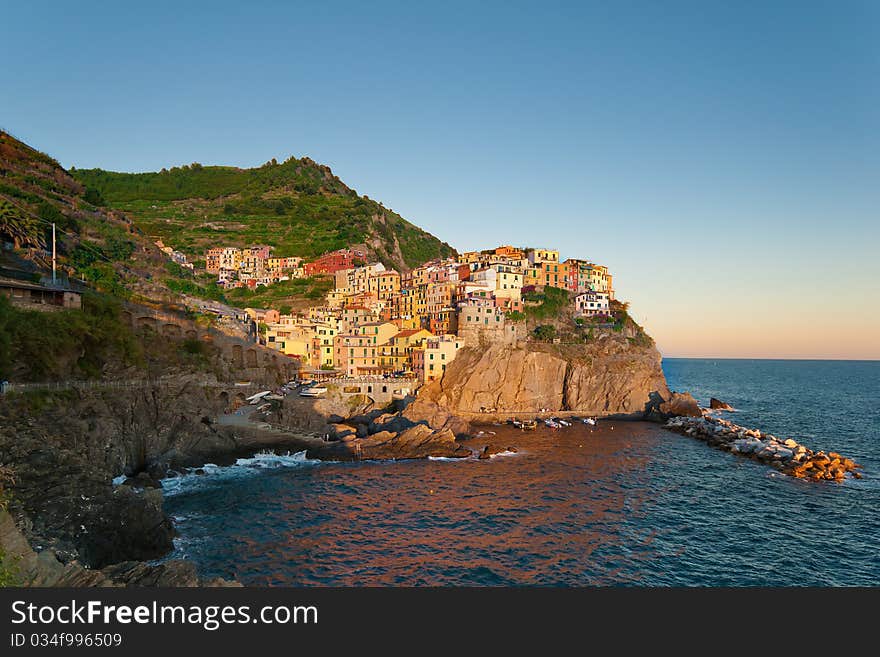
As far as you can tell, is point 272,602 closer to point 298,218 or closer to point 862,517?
point 862,517

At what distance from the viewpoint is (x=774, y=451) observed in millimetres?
48438

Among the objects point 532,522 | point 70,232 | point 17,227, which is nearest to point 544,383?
point 532,522

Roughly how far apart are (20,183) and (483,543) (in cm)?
7779

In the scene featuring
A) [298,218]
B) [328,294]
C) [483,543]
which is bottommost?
[483,543]

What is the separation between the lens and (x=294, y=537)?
29047mm

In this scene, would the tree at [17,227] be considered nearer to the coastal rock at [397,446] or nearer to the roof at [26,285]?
the roof at [26,285]

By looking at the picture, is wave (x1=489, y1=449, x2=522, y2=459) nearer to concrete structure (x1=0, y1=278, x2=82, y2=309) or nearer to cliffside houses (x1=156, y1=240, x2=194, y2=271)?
concrete structure (x1=0, y1=278, x2=82, y2=309)

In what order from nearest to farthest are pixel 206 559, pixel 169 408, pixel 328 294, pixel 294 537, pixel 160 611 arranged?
pixel 160 611, pixel 206 559, pixel 294 537, pixel 169 408, pixel 328 294

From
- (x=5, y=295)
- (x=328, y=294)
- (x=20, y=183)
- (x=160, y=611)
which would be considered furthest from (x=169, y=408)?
(x=328, y=294)

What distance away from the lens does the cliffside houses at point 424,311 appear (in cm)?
7381

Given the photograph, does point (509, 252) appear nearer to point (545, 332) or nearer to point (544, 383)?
point (545, 332)

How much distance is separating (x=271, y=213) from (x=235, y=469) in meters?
134

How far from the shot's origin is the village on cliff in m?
73.7

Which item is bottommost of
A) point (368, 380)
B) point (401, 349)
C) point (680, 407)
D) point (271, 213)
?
point (680, 407)
